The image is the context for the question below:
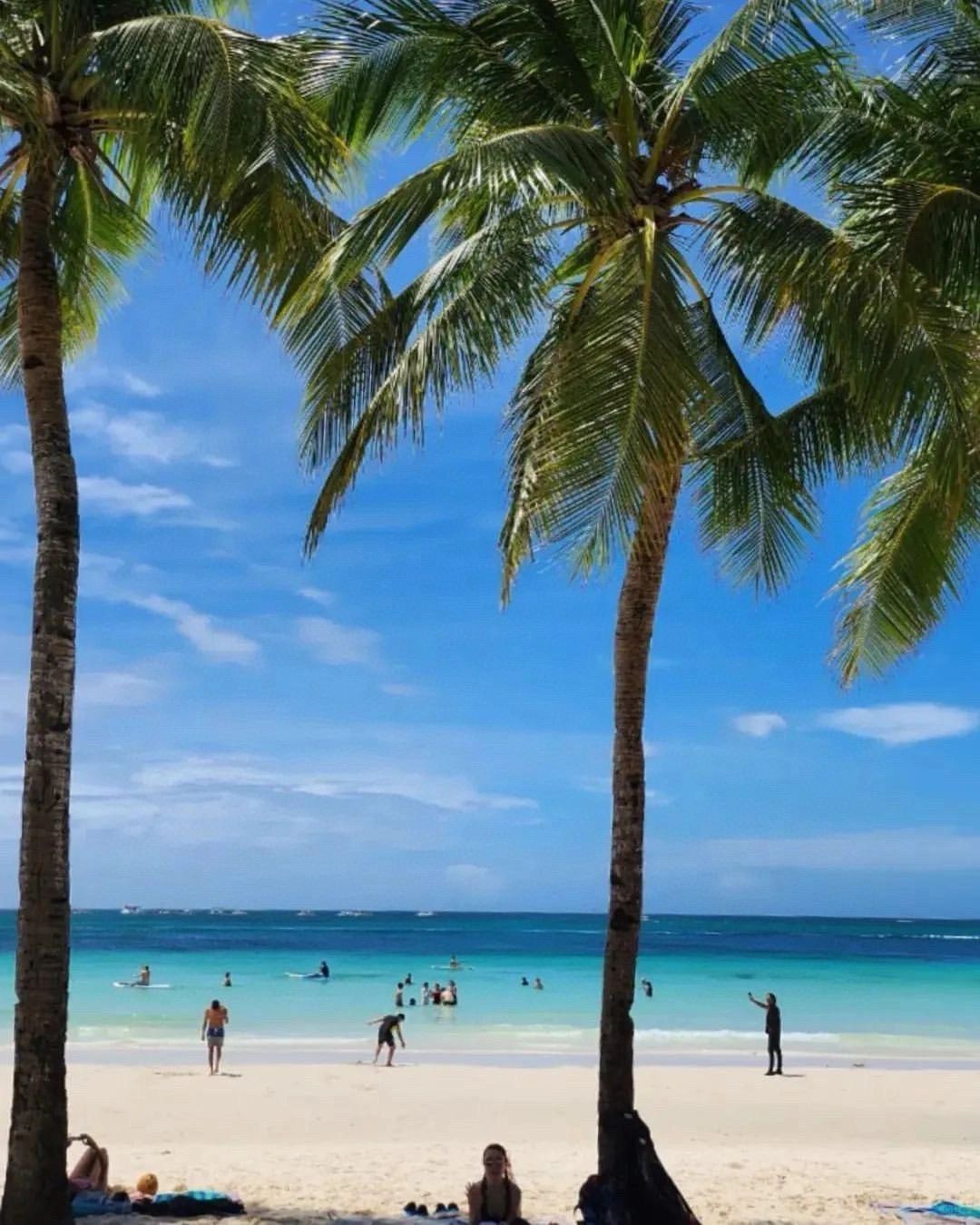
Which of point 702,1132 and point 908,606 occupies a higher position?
point 908,606

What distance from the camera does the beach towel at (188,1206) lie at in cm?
955

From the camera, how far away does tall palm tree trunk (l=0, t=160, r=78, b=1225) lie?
7.99 metres

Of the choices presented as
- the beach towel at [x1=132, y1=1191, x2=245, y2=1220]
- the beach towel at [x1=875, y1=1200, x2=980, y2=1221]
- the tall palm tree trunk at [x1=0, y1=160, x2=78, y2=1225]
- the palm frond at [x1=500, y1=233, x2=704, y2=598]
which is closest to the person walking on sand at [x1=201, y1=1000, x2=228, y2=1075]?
the beach towel at [x1=132, y1=1191, x2=245, y2=1220]

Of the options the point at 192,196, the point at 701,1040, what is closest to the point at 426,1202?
the point at 192,196

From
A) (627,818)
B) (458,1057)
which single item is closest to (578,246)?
(627,818)

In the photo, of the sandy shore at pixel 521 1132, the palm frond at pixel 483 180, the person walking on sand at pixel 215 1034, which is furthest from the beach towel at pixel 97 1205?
the person walking on sand at pixel 215 1034

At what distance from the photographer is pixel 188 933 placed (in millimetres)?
94875

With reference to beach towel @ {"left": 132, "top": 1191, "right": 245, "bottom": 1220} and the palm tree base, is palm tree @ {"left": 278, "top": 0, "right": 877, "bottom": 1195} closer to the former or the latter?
the palm tree base

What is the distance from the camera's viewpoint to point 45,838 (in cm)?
814

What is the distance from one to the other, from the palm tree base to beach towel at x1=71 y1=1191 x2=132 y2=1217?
318cm

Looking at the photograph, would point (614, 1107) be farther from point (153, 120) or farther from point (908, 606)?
point (153, 120)

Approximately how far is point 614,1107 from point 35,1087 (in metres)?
3.68

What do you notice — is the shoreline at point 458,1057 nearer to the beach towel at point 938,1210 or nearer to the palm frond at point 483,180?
the beach towel at point 938,1210

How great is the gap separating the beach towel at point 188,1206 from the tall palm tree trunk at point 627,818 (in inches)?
104
